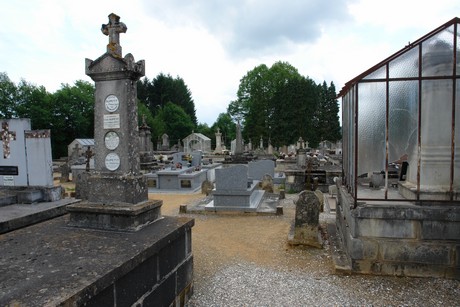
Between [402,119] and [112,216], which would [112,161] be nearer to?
[112,216]

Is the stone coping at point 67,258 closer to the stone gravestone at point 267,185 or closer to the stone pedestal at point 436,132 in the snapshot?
the stone pedestal at point 436,132

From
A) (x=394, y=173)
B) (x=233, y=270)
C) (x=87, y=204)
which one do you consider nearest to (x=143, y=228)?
(x=87, y=204)

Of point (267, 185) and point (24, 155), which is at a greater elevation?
point (24, 155)

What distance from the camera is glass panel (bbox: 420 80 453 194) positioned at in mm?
4980

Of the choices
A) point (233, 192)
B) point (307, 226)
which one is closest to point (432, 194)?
Result: point (307, 226)

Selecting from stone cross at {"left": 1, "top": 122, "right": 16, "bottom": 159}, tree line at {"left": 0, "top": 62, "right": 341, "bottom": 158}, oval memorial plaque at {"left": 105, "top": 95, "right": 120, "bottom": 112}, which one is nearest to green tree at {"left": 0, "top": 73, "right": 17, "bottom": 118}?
tree line at {"left": 0, "top": 62, "right": 341, "bottom": 158}

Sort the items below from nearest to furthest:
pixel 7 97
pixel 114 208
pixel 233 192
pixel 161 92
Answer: pixel 114 208 → pixel 233 192 → pixel 7 97 → pixel 161 92

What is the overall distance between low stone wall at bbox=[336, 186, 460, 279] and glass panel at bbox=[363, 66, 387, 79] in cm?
214

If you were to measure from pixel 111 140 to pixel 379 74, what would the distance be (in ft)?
14.5

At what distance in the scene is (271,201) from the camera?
10.6 m

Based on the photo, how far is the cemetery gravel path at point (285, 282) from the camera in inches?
161

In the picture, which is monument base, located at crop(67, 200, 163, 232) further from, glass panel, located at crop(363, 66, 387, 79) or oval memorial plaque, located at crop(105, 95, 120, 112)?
glass panel, located at crop(363, 66, 387, 79)

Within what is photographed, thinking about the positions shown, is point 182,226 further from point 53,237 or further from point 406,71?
point 406,71

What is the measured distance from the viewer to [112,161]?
13.9ft
